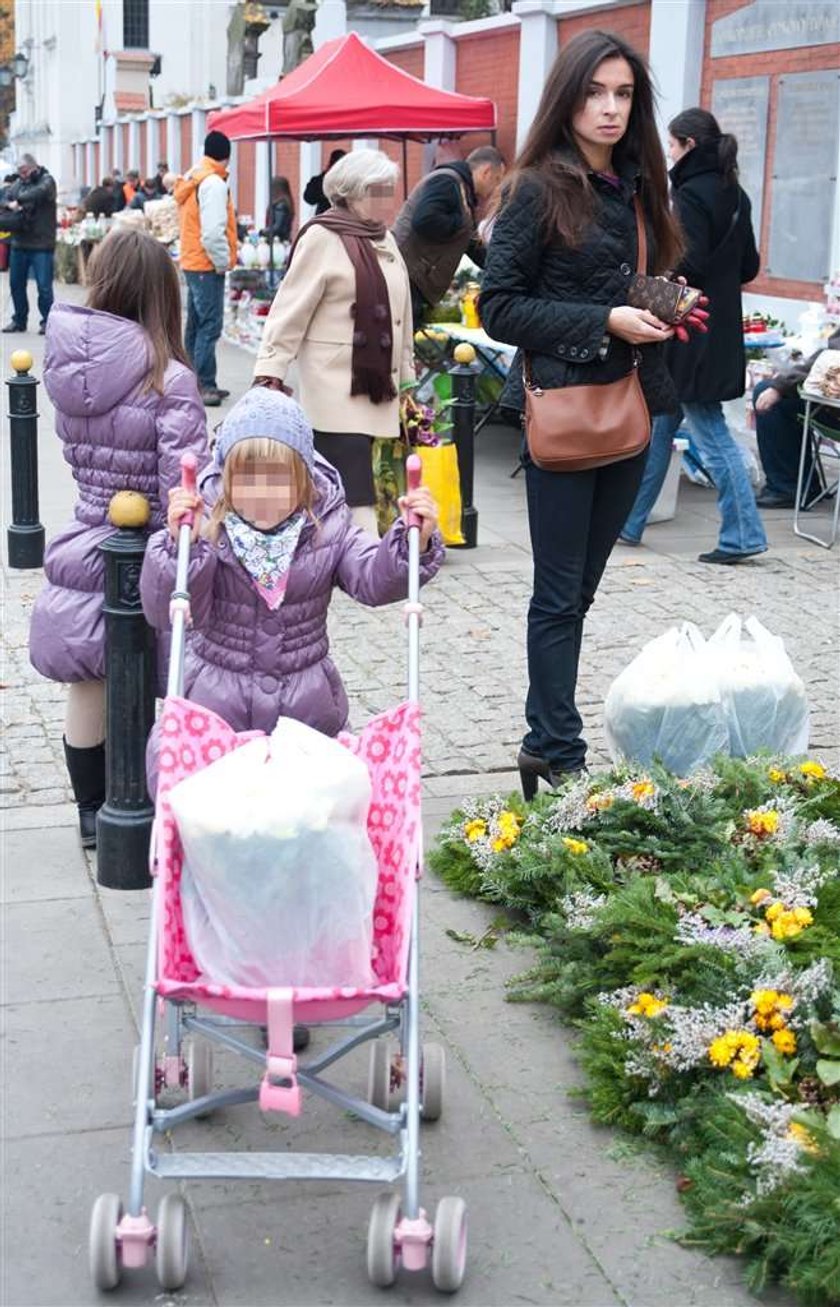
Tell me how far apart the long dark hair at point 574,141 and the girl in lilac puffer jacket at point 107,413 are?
105 centimetres

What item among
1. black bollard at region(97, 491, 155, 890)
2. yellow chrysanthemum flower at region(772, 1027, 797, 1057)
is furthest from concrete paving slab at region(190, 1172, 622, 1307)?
black bollard at region(97, 491, 155, 890)

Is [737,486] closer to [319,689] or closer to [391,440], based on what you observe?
[391,440]

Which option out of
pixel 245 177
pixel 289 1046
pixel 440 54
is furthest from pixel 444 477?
pixel 245 177

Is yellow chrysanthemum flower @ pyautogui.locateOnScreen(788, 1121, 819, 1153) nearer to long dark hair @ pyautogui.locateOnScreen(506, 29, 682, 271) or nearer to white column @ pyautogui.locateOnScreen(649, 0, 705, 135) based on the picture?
long dark hair @ pyautogui.locateOnScreen(506, 29, 682, 271)

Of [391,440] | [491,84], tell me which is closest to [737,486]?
[391,440]

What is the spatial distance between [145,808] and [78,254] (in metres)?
25.4

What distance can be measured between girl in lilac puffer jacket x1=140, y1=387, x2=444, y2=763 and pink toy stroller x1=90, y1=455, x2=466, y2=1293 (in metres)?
0.18

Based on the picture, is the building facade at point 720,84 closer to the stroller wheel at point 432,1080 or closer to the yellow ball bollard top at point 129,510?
the yellow ball bollard top at point 129,510

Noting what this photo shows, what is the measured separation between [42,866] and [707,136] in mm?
5411

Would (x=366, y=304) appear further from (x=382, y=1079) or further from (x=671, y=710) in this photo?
(x=382, y=1079)

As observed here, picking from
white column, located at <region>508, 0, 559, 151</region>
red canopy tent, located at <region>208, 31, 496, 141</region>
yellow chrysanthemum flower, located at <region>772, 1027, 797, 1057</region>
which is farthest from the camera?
white column, located at <region>508, 0, 559, 151</region>

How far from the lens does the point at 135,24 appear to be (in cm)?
7138

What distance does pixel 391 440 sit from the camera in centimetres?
880

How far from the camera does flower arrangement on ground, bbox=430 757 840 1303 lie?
10.8ft
